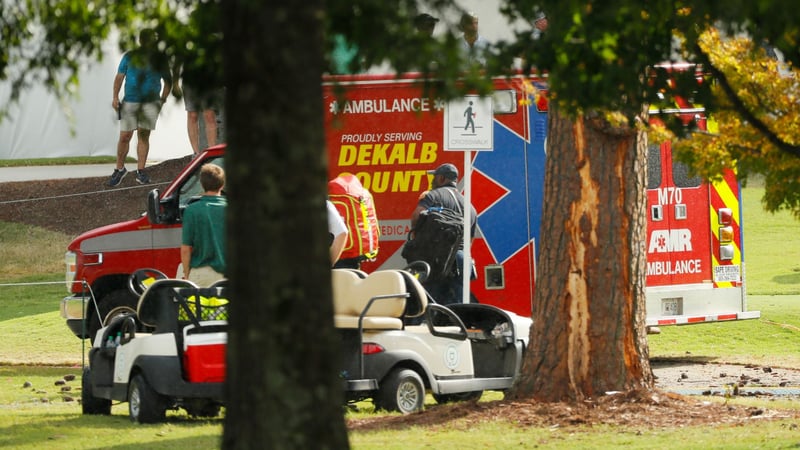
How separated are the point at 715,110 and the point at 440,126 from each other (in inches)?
239

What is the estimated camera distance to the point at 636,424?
9.59m

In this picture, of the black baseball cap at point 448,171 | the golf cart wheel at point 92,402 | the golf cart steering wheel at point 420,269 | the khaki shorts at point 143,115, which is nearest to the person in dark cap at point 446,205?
the black baseball cap at point 448,171

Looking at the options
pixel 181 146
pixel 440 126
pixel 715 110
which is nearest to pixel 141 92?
pixel 715 110

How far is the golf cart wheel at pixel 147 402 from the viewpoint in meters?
9.95

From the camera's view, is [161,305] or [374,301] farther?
[374,301]

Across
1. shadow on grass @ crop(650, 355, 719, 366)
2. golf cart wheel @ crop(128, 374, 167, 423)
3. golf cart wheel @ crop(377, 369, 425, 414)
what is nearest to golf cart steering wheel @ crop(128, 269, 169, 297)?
golf cart wheel @ crop(128, 374, 167, 423)

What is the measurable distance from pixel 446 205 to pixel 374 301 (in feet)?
9.93

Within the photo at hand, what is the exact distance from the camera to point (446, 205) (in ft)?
43.8

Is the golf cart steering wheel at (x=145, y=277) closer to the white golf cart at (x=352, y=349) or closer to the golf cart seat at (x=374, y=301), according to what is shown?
the white golf cart at (x=352, y=349)

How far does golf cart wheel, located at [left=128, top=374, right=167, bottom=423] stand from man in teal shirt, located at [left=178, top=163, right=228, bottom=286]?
128cm

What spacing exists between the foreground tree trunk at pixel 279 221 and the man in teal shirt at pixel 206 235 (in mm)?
6429

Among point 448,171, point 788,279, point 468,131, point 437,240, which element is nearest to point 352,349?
point 468,131

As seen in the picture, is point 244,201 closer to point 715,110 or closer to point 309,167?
point 309,167

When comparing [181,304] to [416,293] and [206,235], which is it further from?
[416,293]
